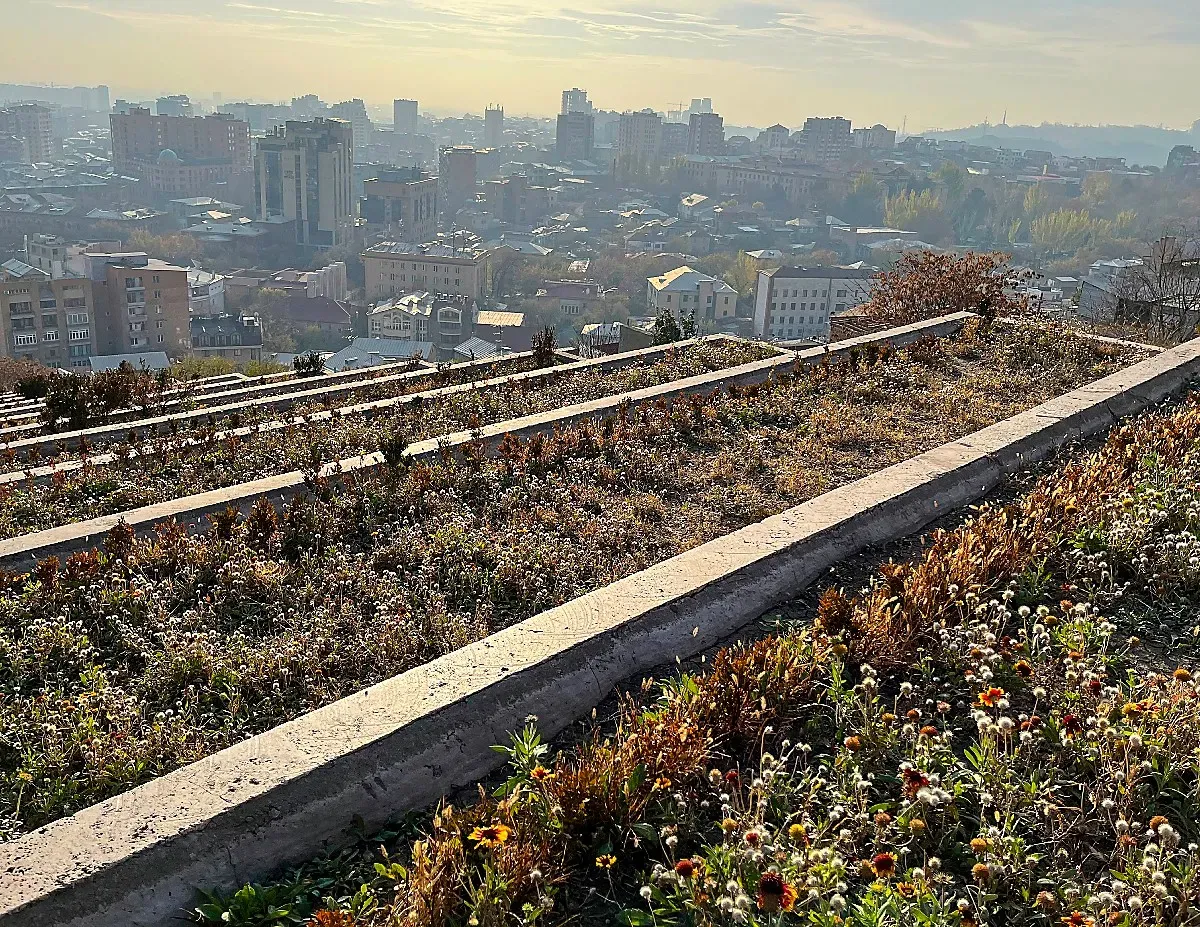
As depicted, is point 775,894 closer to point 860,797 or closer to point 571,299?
point 860,797

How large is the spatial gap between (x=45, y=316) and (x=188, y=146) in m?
86.2

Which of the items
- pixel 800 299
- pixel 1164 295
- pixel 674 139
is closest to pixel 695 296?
pixel 800 299

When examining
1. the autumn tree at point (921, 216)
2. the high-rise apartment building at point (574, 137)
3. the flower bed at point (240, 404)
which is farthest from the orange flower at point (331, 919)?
the high-rise apartment building at point (574, 137)

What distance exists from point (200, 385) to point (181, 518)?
9779 millimetres

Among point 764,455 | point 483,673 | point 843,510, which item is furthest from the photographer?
point 764,455

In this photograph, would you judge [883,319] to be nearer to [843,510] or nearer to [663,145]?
[843,510]

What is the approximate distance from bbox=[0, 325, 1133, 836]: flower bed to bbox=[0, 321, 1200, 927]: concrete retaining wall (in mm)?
441

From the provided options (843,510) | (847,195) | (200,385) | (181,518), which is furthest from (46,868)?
(847,195)

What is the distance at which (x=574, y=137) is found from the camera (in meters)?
150

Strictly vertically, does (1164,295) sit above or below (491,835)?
above

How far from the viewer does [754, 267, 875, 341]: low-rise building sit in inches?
2083

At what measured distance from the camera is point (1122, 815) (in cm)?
219

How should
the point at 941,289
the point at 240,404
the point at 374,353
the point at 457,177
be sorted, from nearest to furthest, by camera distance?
the point at 240,404 < the point at 941,289 < the point at 374,353 < the point at 457,177

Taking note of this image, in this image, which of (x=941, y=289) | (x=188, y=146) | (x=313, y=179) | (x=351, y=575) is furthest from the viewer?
(x=188, y=146)
